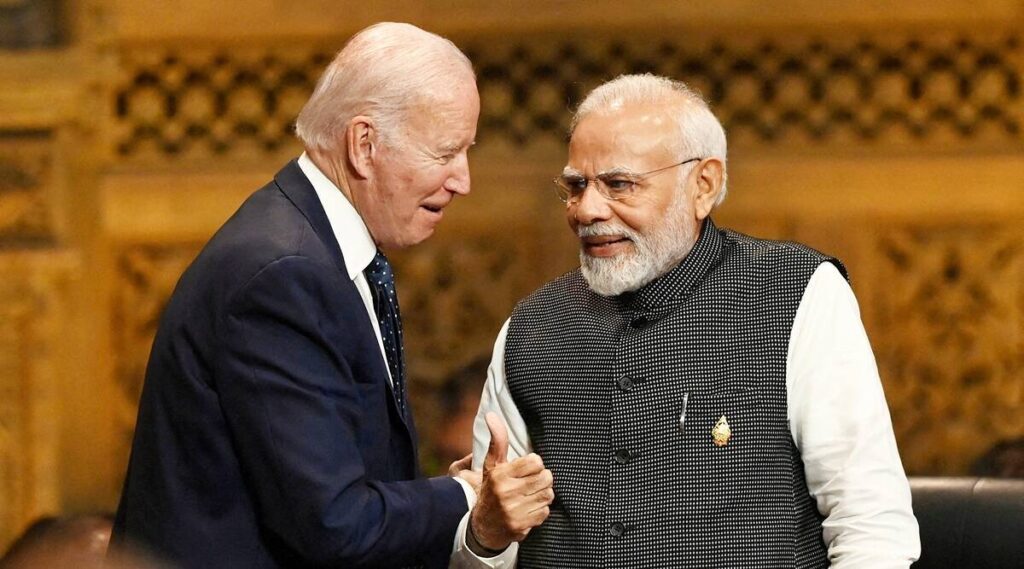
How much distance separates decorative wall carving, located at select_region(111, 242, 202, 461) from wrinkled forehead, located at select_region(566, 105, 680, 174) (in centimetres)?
233

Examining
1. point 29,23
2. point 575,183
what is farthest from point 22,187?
point 575,183

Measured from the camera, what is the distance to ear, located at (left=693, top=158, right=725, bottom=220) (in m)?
2.73

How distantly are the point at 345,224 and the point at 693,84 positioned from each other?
250 cm

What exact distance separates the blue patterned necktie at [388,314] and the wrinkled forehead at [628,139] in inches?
18.7

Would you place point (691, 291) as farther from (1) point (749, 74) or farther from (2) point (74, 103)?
(2) point (74, 103)

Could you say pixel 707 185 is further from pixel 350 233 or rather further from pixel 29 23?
pixel 29 23

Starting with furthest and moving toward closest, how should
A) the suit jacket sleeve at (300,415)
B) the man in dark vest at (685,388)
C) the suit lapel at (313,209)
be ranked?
the man in dark vest at (685,388), the suit lapel at (313,209), the suit jacket sleeve at (300,415)

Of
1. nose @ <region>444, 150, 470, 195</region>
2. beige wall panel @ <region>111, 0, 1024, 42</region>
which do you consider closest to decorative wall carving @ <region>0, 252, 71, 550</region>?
beige wall panel @ <region>111, 0, 1024, 42</region>

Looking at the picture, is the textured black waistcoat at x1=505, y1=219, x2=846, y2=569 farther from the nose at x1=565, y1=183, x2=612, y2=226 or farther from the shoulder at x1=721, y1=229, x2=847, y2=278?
the nose at x1=565, y1=183, x2=612, y2=226

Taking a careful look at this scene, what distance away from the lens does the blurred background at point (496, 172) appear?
4.60 m

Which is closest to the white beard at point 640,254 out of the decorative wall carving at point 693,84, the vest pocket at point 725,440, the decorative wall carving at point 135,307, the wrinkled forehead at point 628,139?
the wrinkled forehead at point 628,139

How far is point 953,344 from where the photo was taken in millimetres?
4609

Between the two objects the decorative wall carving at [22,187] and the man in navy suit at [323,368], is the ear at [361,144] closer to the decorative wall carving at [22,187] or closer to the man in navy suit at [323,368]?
the man in navy suit at [323,368]

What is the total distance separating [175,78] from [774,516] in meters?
2.93
